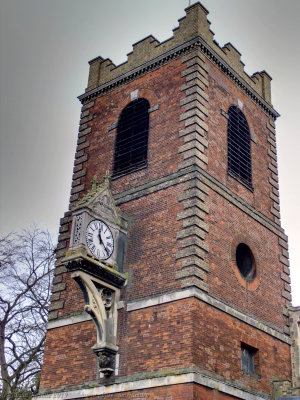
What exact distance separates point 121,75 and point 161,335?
9727 mm

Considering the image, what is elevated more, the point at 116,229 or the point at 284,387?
the point at 116,229

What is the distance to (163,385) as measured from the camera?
14023mm

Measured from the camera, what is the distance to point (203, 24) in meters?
19.8

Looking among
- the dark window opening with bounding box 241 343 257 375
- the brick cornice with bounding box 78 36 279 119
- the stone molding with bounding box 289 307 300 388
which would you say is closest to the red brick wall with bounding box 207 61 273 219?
the brick cornice with bounding box 78 36 279 119

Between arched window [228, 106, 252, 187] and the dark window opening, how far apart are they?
5226mm

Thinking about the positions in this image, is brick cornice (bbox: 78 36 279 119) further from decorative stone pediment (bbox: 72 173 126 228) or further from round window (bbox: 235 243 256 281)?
round window (bbox: 235 243 256 281)

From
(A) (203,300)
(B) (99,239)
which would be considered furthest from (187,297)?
(B) (99,239)

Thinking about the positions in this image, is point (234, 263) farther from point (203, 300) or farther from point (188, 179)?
point (188, 179)

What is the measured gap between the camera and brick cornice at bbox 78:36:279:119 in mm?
19359

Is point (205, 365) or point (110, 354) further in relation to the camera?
point (110, 354)

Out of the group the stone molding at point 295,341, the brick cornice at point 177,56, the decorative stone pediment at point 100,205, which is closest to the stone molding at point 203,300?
the stone molding at point 295,341

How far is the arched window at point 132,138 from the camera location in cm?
1870

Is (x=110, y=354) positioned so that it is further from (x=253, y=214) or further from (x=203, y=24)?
(x=203, y=24)

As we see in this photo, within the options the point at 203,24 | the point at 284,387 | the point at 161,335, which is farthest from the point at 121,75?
the point at 284,387
